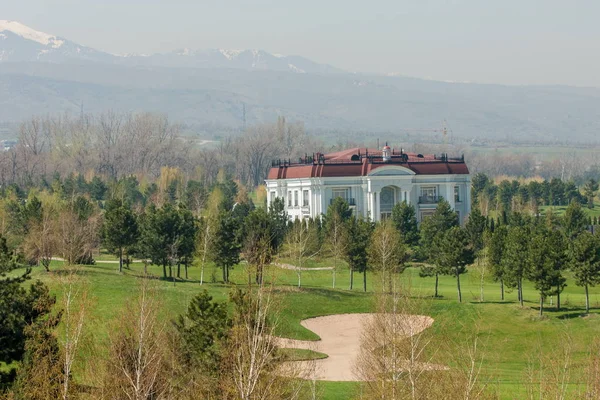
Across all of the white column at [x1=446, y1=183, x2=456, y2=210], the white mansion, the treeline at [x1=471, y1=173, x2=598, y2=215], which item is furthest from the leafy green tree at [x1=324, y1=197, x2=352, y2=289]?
the treeline at [x1=471, y1=173, x2=598, y2=215]

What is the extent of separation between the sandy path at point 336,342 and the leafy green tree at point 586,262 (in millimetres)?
9103

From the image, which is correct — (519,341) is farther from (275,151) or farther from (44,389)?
(275,151)

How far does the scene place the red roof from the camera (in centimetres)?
11231

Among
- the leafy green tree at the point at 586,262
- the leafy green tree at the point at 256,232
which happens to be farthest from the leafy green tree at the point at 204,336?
the leafy green tree at the point at 586,262

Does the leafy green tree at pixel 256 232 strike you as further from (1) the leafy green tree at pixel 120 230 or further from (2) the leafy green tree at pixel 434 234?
(2) the leafy green tree at pixel 434 234

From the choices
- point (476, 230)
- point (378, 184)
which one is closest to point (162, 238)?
point (476, 230)

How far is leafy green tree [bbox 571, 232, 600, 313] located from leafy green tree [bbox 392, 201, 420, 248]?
27658 millimetres

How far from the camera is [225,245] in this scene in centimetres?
6856

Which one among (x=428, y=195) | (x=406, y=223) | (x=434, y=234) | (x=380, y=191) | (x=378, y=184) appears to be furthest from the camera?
(x=428, y=195)

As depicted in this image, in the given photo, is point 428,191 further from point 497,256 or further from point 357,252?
point 497,256

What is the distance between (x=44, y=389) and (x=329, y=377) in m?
18.1

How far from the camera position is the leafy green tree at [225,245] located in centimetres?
6856

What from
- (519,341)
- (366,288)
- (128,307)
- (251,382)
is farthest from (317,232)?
(251,382)

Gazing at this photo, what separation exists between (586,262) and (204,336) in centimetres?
2851
